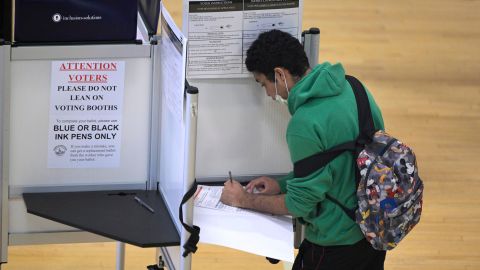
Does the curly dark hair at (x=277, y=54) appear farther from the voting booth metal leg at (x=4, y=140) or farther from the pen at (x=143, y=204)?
the voting booth metal leg at (x=4, y=140)

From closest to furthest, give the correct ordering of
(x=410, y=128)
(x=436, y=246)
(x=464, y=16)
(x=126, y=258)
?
(x=126, y=258), (x=436, y=246), (x=410, y=128), (x=464, y=16)

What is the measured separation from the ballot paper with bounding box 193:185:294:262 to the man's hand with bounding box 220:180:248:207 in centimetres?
2

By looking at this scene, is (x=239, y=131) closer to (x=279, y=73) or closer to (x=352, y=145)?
(x=279, y=73)

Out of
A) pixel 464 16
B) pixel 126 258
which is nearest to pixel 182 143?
pixel 126 258

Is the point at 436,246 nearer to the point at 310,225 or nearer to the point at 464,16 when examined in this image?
the point at 310,225

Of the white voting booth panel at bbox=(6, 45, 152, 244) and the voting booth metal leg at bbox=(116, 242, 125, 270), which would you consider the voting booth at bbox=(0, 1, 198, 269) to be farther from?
the voting booth metal leg at bbox=(116, 242, 125, 270)

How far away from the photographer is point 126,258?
15.3ft

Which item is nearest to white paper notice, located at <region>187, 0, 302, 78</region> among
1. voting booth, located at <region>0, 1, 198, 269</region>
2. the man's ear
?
voting booth, located at <region>0, 1, 198, 269</region>

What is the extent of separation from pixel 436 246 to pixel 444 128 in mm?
1510

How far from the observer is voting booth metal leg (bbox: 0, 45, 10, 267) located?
124 inches

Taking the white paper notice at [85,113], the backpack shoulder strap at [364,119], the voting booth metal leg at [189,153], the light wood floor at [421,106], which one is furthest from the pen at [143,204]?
the light wood floor at [421,106]

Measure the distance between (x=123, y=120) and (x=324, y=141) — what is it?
30.5 inches

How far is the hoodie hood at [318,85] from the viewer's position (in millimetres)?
2951

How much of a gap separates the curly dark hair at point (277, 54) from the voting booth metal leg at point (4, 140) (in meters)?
0.80
